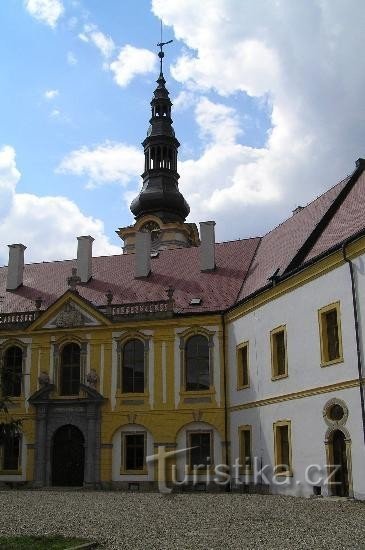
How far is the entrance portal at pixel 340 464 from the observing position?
65.6 ft

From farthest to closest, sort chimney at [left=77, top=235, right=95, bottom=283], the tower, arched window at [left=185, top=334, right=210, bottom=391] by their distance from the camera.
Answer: the tower < chimney at [left=77, top=235, right=95, bottom=283] < arched window at [left=185, top=334, right=210, bottom=391]

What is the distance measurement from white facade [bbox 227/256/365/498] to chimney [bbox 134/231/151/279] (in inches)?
300

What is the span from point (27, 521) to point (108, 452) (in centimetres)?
1423

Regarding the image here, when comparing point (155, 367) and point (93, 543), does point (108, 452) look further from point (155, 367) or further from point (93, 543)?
point (93, 543)

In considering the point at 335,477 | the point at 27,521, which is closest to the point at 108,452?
the point at 335,477

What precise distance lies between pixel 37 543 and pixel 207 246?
908 inches

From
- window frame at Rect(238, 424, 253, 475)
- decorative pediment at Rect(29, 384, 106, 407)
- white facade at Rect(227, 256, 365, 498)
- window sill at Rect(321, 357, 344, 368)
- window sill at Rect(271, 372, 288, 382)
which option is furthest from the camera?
decorative pediment at Rect(29, 384, 106, 407)

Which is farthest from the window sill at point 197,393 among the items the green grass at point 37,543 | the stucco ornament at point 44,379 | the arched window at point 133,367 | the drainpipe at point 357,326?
the green grass at point 37,543

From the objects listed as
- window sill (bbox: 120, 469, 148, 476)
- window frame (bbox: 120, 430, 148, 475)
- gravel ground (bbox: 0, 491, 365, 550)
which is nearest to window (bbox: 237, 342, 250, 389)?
window frame (bbox: 120, 430, 148, 475)

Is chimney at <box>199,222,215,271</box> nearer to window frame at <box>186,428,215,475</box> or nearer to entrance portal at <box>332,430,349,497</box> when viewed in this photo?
window frame at <box>186,428,215,475</box>

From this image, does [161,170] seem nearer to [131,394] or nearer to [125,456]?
[131,394]

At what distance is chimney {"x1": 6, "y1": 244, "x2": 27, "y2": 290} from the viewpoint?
115 feet

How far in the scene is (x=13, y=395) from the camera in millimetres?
31000

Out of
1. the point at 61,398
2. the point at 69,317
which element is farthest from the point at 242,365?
the point at 69,317
